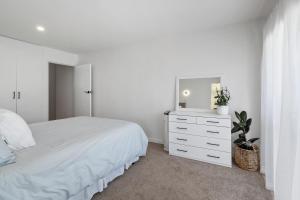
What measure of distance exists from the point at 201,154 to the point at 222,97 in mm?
1045

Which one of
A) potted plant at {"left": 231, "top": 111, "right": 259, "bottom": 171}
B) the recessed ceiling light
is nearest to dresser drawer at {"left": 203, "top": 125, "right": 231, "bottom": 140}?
potted plant at {"left": 231, "top": 111, "right": 259, "bottom": 171}

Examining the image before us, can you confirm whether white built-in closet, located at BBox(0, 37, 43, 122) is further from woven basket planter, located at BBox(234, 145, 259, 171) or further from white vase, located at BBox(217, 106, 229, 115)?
woven basket planter, located at BBox(234, 145, 259, 171)

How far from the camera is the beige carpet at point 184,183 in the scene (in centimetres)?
169

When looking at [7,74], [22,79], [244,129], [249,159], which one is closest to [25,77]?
[22,79]

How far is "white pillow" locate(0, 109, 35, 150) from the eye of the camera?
1370 millimetres

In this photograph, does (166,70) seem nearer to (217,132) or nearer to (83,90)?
(217,132)

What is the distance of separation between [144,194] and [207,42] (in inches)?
108

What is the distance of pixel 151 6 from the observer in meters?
2.05

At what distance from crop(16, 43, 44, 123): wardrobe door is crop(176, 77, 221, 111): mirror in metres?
3.45

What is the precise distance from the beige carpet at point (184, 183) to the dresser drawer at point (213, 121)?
66cm

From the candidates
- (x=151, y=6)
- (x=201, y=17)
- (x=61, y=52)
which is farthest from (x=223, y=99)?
(x=61, y=52)

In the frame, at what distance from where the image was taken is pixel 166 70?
3.27 meters

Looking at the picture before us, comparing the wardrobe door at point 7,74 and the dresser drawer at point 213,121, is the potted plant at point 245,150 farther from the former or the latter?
the wardrobe door at point 7,74

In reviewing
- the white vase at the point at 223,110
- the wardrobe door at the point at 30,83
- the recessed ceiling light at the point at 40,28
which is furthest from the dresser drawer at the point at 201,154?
the wardrobe door at the point at 30,83
